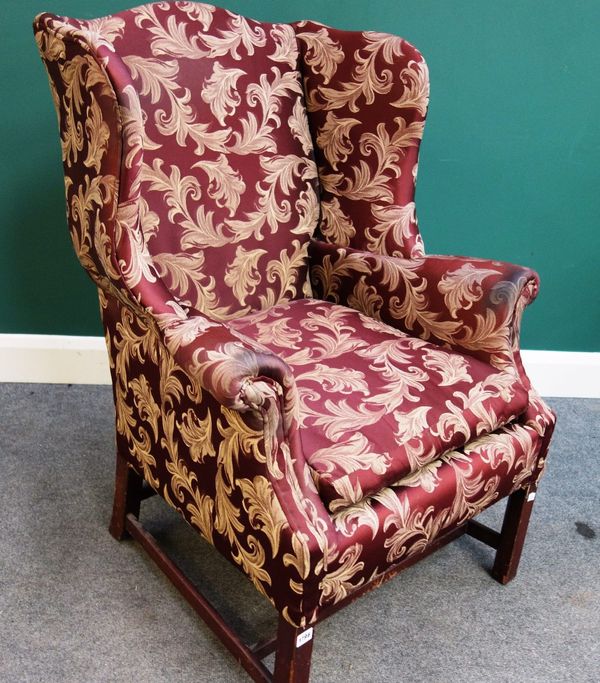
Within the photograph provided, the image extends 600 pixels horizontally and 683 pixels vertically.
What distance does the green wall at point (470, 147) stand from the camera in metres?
1.75

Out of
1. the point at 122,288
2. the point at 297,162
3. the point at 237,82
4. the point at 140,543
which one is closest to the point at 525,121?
the point at 297,162

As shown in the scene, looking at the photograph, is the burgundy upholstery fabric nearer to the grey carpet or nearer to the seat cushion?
the seat cushion

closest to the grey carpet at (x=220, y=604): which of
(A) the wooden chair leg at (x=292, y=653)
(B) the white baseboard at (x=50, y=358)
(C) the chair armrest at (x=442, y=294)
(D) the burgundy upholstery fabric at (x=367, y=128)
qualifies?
(A) the wooden chair leg at (x=292, y=653)

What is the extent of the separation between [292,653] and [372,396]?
410mm

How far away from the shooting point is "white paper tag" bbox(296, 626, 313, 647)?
3.32ft

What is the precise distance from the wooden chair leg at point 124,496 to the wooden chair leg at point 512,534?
743 mm

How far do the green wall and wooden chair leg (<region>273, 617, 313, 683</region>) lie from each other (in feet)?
4.05

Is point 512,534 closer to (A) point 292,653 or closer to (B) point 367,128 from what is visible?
(A) point 292,653

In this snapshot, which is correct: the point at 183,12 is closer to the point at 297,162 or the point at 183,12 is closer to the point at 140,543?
the point at 297,162

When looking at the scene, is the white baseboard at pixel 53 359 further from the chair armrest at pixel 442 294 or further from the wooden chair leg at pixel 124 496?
the chair armrest at pixel 442 294

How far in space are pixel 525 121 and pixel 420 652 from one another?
4.45ft

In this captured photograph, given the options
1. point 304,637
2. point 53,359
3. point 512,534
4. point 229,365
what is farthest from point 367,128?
point 53,359

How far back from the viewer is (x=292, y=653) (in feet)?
3.35

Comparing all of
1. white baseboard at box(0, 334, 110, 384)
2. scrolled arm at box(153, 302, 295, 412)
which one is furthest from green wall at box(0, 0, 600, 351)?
scrolled arm at box(153, 302, 295, 412)
